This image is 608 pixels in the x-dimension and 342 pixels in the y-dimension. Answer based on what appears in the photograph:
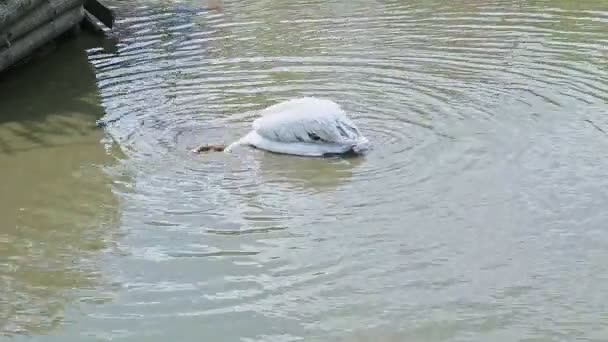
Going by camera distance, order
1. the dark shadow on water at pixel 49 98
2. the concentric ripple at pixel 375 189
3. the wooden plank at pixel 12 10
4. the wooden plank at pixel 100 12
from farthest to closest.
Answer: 1. the wooden plank at pixel 100 12
2. the wooden plank at pixel 12 10
3. the dark shadow on water at pixel 49 98
4. the concentric ripple at pixel 375 189

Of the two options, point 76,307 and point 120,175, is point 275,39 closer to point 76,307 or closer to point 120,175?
point 120,175

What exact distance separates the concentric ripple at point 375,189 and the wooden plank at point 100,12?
1.09 metres

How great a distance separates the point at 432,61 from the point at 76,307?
5879 millimetres

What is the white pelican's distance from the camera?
291 inches

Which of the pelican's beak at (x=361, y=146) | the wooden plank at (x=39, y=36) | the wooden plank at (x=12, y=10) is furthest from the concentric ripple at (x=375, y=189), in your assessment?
the wooden plank at (x=12, y=10)

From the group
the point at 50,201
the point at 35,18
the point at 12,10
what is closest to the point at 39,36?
the point at 35,18

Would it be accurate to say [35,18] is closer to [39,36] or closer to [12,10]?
[39,36]

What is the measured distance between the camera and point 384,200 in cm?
651

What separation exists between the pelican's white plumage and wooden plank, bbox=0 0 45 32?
3737mm

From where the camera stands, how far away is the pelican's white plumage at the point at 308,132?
7.39 metres

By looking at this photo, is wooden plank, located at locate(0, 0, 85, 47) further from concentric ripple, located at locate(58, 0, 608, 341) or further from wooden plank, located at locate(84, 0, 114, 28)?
concentric ripple, located at locate(58, 0, 608, 341)

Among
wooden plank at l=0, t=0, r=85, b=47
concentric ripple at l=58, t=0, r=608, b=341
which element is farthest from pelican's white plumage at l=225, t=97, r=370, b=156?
wooden plank at l=0, t=0, r=85, b=47

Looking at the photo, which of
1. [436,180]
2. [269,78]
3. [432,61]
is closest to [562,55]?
[432,61]

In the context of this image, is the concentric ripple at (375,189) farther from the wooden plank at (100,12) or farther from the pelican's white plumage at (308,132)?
the wooden plank at (100,12)
